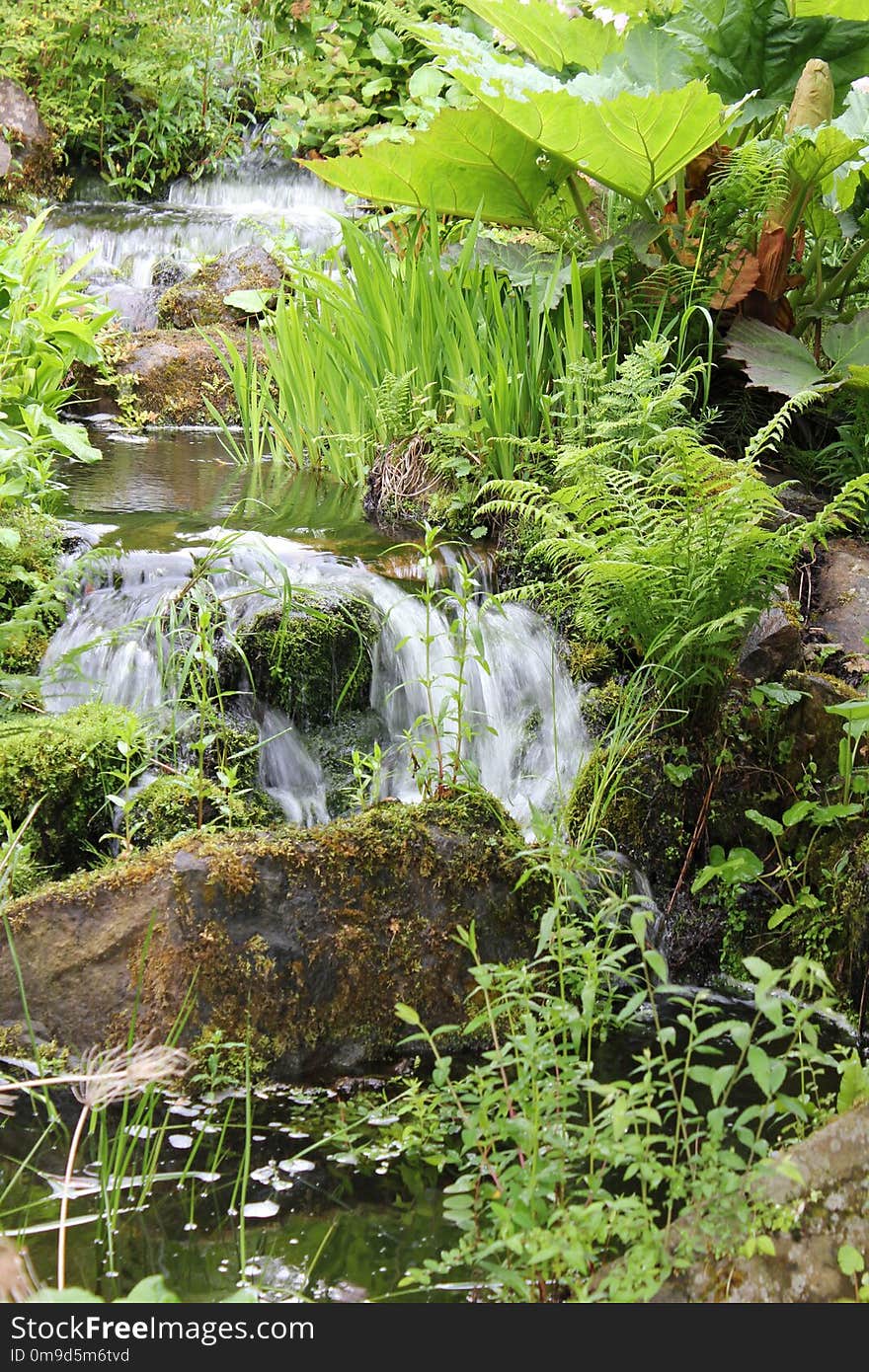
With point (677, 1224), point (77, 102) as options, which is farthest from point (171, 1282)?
point (77, 102)

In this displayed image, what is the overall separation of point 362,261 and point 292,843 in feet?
10.4

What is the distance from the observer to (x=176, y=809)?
3158mm

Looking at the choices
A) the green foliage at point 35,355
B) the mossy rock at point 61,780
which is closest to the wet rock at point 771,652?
the mossy rock at point 61,780

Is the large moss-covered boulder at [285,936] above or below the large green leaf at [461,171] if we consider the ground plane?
below

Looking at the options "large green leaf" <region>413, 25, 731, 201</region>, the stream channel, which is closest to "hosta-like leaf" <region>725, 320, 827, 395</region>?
"large green leaf" <region>413, 25, 731, 201</region>

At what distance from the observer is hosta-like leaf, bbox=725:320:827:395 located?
425 cm

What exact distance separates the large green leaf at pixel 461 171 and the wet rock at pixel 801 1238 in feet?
12.3

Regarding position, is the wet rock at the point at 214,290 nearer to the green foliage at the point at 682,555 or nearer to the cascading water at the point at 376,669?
the cascading water at the point at 376,669

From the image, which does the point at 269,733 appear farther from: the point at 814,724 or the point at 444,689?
the point at 814,724

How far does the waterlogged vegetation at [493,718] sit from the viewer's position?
210cm

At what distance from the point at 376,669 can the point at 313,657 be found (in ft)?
0.75

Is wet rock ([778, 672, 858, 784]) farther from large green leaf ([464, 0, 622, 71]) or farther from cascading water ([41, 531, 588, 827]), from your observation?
large green leaf ([464, 0, 622, 71])

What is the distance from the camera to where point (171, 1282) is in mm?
2043
